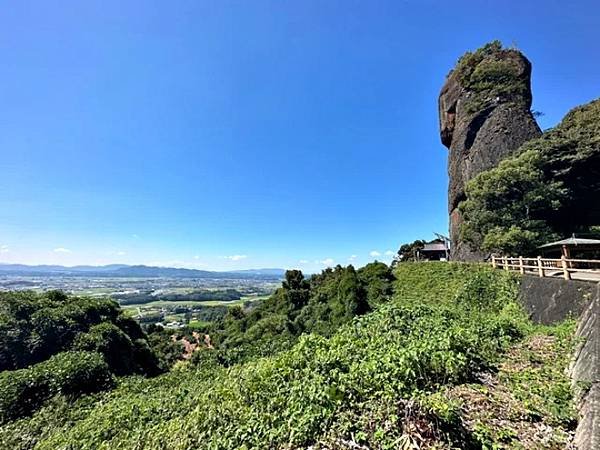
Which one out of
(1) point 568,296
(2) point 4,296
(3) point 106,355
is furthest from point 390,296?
(2) point 4,296

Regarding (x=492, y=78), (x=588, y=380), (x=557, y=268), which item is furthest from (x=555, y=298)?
(x=492, y=78)

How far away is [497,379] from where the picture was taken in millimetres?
4191

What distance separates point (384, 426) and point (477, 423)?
38.5 inches

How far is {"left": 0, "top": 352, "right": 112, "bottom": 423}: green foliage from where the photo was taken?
851 centimetres

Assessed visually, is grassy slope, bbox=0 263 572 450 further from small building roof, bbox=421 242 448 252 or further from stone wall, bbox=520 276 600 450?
small building roof, bbox=421 242 448 252

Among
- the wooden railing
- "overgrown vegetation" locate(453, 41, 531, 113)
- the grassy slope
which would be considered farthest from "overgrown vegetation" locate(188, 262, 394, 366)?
"overgrown vegetation" locate(453, 41, 531, 113)

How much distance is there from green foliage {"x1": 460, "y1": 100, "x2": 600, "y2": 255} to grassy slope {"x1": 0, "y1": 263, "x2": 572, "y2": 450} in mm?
9507

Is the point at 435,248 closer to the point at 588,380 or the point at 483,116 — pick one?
the point at 483,116

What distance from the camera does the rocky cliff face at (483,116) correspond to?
22.0 metres

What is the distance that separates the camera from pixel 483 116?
23641 millimetres

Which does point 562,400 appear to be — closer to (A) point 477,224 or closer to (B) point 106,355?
(A) point 477,224

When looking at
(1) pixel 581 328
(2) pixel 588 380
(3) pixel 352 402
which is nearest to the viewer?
(2) pixel 588 380

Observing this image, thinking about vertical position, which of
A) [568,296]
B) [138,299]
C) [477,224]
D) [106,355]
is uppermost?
[477,224]

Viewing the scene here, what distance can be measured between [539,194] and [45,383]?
21520 millimetres
